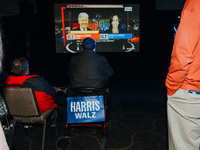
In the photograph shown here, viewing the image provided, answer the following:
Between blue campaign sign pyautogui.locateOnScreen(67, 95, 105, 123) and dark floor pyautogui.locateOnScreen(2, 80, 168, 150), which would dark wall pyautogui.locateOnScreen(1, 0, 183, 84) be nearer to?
dark floor pyautogui.locateOnScreen(2, 80, 168, 150)

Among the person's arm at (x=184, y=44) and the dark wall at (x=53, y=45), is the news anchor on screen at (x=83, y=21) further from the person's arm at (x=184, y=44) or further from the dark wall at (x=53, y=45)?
the person's arm at (x=184, y=44)

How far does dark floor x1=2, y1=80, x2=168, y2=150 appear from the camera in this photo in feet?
7.97

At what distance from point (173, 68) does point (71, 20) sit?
444 cm

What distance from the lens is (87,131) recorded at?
282 cm

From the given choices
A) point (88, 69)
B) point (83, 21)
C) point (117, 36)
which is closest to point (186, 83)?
point (88, 69)

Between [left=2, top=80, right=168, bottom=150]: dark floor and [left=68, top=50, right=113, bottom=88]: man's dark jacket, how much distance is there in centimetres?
74

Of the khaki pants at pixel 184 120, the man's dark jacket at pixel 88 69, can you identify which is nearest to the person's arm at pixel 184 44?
the khaki pants at pixel 184 120

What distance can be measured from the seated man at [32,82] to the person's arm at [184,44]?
148 centimetres

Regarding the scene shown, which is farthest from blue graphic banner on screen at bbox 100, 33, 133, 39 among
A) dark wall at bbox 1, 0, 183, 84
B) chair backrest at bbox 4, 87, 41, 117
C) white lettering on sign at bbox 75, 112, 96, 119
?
chair backrest at bbox 4, 87, 41, 117

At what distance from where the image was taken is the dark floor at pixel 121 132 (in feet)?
7.97

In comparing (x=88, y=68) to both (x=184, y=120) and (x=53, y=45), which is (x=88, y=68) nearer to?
(x=184, y=120)

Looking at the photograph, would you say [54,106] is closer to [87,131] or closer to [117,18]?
[87,131]

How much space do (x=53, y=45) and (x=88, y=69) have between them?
130 inches

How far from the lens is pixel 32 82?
214 cm
